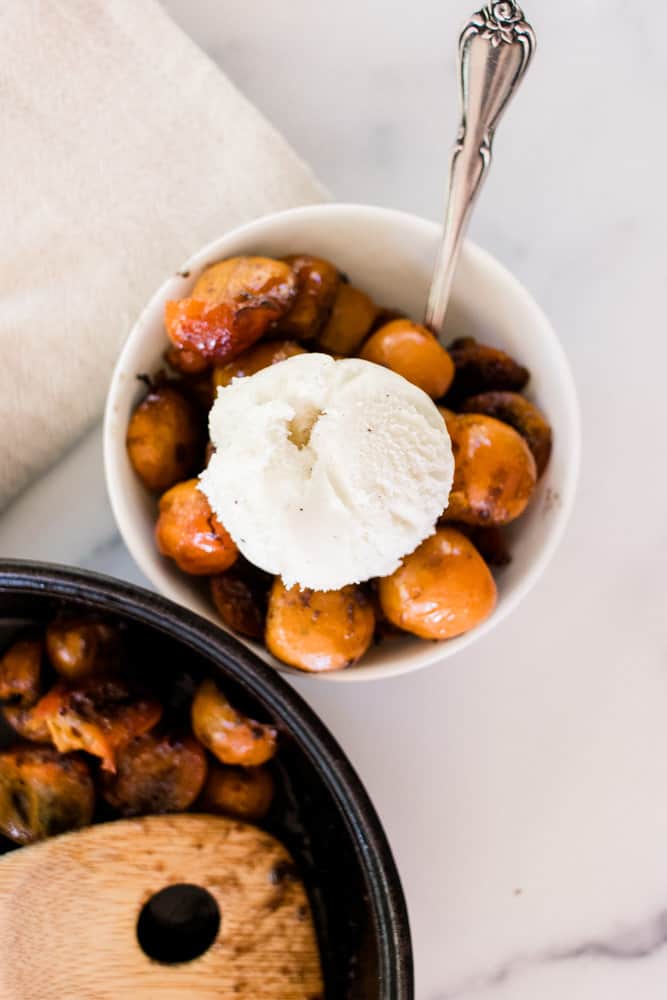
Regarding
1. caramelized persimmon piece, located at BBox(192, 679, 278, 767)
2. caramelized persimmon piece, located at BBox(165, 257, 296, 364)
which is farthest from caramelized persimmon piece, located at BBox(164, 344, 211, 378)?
caramelized persimmon piece, located at BBox(192, 679, 278, 767)

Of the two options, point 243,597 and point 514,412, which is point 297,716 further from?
point 514,412

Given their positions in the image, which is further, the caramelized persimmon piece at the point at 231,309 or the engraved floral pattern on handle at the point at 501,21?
the caramelized persimmon piece at the point at 231,309

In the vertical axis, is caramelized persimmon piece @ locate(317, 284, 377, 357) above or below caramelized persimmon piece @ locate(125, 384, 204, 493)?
below

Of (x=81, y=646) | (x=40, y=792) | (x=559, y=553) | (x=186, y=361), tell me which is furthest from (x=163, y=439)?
(x=559, y=553)

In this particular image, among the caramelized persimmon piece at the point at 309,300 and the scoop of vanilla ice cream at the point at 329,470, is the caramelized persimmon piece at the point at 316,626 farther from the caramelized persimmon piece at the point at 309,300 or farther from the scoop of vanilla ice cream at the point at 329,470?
the caramelized persimmon piece at the point at 309,300

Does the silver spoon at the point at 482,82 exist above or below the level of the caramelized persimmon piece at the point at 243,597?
above

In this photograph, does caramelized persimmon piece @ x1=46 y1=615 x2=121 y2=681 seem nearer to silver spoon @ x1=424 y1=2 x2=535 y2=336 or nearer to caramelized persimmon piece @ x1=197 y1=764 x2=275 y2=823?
caramelized persimmon piece @ x1=197 y1=764 x2=275 y2=823

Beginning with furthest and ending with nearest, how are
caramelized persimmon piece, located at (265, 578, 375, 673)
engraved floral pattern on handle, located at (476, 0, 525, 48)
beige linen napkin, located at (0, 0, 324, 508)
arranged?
beige linen napkin, located at (0, 0, 324, 508), caramelized persimmon piece, located at (265, 578, 375, 673), engraved floral pattern on handle, located at (476, 0, 525, 48)

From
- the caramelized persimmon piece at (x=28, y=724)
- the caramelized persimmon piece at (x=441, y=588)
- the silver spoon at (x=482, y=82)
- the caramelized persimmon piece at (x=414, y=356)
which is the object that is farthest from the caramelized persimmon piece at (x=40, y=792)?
the silver spoon at (x=482, y=82)
